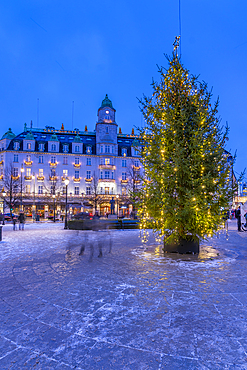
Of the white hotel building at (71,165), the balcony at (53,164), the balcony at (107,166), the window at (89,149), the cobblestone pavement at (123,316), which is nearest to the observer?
the cobblestone pavement at (123,316)

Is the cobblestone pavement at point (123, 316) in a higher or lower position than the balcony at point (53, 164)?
lower

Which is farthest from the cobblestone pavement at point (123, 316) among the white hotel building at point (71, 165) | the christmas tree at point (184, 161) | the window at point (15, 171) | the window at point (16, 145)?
the window at point (16, 145)

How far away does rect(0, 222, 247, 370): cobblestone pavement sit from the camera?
114 inches

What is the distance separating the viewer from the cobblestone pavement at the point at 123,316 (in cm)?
290

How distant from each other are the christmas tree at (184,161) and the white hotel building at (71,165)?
133ft

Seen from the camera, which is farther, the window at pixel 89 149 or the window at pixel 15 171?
A: the window at pixel 89 149

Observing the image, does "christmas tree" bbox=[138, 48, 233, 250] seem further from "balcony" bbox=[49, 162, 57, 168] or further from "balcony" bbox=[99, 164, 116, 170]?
"balcony" bbox=[49, 162, 57, 168]

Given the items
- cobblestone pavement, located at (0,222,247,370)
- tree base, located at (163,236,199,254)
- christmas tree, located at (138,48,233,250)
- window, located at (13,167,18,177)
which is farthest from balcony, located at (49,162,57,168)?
tree base, located at (163,236,199,254)

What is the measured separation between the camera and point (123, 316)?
3.96 metres

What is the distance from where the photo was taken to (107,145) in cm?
5188

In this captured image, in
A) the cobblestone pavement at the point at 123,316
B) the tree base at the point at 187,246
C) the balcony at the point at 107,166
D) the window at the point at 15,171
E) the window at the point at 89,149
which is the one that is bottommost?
the cobblestone pavement at the point at 123,316

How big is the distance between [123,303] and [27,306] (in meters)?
1.86

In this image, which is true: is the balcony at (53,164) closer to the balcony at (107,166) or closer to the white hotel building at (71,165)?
the white hotel building at (71,165)

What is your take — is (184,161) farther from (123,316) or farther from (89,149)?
(89,149)
